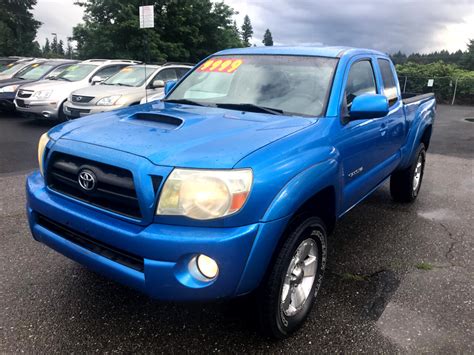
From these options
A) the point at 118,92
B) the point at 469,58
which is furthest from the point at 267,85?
the point at 469,58

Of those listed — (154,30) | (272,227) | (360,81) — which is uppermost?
(154,30)

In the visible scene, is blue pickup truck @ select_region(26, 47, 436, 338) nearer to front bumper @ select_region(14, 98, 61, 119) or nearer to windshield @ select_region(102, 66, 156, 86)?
windshield @ select_region(102, 66, 156, 86)

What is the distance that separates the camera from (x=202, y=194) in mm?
2047

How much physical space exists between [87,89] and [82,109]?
68 centimetres

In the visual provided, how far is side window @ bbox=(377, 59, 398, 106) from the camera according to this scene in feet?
13.7

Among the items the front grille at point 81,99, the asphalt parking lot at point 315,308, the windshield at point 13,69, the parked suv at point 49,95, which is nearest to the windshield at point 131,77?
the parked suv at point 49,95

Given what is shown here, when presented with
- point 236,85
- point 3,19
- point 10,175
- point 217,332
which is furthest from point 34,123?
point 3,19

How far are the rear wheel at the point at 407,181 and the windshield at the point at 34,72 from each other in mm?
11153

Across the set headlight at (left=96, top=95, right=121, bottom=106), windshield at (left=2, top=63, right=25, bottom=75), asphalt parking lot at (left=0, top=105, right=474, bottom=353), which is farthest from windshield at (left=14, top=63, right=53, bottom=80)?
asphalt parking lot at (left=0, top=105, right=474, bottom=353)

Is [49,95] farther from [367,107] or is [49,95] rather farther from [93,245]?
[367,107]

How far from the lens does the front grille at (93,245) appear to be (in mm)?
2156

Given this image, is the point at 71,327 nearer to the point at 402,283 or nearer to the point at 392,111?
the point at 402,283

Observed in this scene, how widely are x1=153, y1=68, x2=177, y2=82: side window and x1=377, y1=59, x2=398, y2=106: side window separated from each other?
6507mm

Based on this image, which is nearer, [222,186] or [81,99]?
[222,186]
